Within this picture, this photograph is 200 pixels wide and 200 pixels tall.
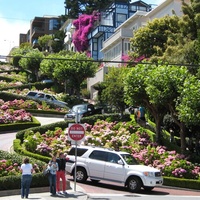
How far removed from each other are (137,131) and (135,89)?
305 centimetres

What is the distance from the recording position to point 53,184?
59.4 feet

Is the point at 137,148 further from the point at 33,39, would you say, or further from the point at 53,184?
the point at 33,39

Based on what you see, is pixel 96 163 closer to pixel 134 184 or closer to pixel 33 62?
pixel 134 184

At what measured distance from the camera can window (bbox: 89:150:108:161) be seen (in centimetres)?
2173

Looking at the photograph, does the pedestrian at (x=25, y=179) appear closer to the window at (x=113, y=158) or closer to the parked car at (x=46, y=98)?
the window at (x=113, y=158)

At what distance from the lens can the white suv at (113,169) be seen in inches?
812

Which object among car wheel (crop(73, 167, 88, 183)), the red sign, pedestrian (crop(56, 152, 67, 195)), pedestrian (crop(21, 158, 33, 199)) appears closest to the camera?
pedestrian (crop(21, 158, 33, 199))

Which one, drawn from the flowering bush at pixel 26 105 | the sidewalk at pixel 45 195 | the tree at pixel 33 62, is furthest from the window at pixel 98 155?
the tree at pixel 33 62

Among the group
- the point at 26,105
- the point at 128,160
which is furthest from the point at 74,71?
the point at 128,160

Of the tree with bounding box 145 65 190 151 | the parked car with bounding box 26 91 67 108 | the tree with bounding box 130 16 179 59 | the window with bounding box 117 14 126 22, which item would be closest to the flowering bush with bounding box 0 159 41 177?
the tree with bounding box 145 65 190 151

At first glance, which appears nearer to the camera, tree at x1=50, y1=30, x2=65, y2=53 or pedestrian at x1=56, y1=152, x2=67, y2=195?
pedestrian at x1=56, y1=152, x2=67, y2=195

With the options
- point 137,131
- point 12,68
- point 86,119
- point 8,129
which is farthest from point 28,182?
point 12,68

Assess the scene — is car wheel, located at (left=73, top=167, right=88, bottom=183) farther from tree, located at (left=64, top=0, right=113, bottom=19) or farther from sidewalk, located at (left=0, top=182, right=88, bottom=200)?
tree, located at (left=64, top=0, right=113, bottom=19)

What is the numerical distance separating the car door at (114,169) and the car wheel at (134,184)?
349mm
